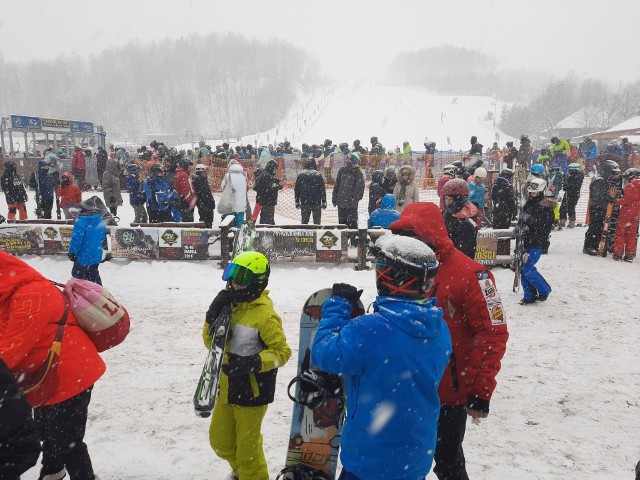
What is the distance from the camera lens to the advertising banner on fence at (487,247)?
29.8ft

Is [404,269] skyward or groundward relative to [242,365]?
skyward

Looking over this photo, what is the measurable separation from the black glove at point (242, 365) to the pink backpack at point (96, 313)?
2.25 ft

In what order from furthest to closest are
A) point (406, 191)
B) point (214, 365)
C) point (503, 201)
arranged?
point (503, 201), point (406, 191), point (214, 365)

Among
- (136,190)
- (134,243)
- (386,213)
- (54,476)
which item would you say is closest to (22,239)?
(134,243)

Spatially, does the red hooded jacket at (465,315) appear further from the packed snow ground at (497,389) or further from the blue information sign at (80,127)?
the blue information sign at (80,127)

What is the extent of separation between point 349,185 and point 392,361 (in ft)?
28.6

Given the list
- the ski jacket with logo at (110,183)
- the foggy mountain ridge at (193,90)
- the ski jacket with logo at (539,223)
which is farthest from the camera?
the foggy mountain ridge at (193,90)

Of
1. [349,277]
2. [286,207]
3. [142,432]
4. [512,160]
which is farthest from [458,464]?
[286,207]

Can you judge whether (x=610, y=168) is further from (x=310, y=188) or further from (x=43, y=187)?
(x=43, y=187)

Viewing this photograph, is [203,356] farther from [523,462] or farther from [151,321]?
[523,462]

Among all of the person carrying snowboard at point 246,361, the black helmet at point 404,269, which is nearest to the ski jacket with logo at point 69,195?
the person carrying snowboard at point 246,361

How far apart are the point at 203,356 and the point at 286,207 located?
12.3 metres

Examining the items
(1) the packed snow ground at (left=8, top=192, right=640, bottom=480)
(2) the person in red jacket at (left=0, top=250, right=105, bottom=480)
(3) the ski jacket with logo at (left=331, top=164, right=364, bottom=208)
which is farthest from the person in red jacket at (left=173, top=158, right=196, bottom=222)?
(2) the person in red jacket at (left=0, top=250, right=105, bottom=480)

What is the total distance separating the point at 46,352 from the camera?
2510mm
